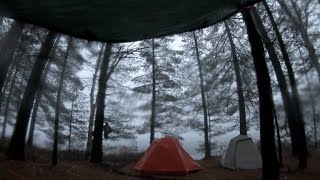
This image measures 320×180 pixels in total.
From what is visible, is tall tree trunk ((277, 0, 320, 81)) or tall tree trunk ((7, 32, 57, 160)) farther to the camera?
tall tree trunk ((277, 0, 320, 81))

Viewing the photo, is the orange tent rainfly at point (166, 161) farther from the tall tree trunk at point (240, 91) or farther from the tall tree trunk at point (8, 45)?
the tall tree trunk at point (240, 91)

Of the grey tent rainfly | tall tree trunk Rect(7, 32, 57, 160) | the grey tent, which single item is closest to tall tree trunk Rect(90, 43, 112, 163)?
tall tree trunk Rect(7, 32, 57, 160)

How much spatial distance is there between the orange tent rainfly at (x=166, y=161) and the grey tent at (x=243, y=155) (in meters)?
2.90

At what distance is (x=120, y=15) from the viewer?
144 inches

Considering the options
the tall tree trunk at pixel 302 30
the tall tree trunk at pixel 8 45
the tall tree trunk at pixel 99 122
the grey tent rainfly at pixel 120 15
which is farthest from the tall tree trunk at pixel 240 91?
the grey tent rainfly at pixel 120 15

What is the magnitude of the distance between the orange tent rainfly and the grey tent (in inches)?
114

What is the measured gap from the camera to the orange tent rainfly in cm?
1370

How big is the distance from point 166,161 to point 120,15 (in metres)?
11.0

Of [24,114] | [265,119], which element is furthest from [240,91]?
[24,114]

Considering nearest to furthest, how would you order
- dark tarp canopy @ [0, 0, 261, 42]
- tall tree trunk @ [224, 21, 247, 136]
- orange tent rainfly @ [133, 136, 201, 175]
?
1. dark tarp canopy @ [0, 0, 261, 42]
2. orange tent rainfly @ [133, 136, 201, 175]
3. tall tree trunk @ [224, 21, 247, 136]

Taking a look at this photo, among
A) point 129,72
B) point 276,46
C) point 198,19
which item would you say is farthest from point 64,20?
point 129,72

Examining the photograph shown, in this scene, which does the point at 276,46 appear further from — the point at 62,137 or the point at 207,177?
the point at 62,137

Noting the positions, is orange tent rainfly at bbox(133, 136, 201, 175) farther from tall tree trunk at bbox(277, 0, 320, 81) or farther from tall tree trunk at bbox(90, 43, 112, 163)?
tall tree trunk at bbox(277, 0, 320, 81)

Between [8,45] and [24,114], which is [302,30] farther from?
[8,45]
